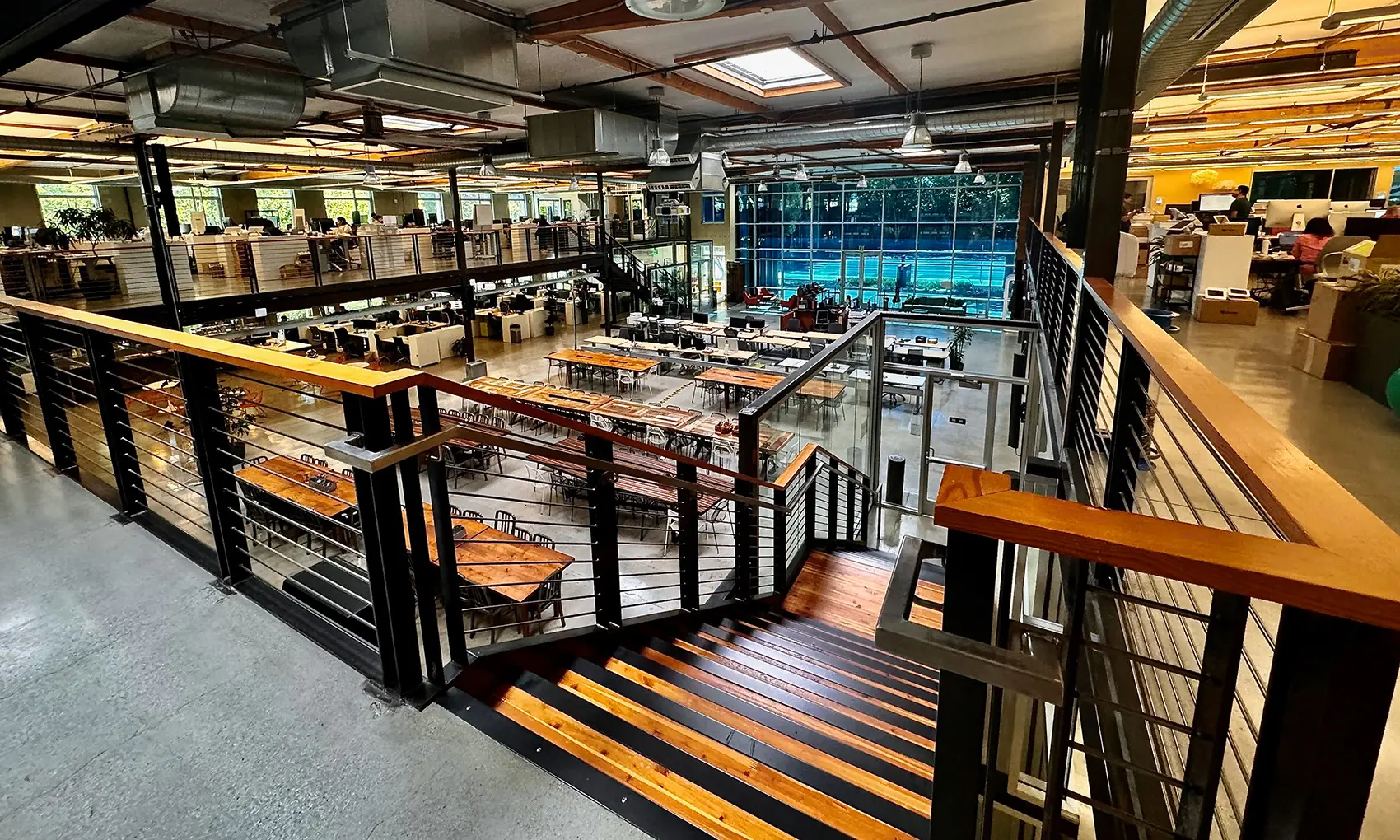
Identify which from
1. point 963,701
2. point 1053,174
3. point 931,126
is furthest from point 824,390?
point 963,701

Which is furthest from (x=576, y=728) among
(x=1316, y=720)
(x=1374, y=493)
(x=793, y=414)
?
(x=793, y=414)

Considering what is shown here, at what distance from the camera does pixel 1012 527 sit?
2.52ft

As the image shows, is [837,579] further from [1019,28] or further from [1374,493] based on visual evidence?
[1019,28]

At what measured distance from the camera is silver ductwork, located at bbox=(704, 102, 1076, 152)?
6320 millimetres

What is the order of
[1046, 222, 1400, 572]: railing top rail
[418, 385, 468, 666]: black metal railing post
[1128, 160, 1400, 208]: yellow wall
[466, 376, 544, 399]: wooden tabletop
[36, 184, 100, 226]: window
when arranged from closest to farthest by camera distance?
[1046, 222, 1400, 572]: railing top rail, [418, 385, 468, 666]: black metal railing post, [466, 376, 544, 399]: wooden tabletop, [36, 184, 100, 226]: window, [1128, 160, 1400, 208]: yellow wall

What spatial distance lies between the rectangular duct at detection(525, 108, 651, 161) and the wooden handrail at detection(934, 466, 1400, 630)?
5723mm

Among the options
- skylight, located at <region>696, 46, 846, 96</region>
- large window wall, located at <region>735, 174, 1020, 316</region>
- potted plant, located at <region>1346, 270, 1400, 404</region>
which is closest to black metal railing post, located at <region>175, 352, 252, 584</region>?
skylight, located at <region>696, 46, 846, 96</region>

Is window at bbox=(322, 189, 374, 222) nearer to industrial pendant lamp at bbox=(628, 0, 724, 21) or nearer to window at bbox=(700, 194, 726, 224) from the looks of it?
window at bbox=(700, 194, 726, 224)

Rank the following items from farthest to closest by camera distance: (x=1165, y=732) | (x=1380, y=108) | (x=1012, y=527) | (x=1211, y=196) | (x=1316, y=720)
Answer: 1. (x=1211, y=196)
2. (x=1380, y=108)
3. (x=1165, y=732)
4. (x=1012, y=527)
5. (x=1316, y=720)

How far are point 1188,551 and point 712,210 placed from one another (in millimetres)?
23512

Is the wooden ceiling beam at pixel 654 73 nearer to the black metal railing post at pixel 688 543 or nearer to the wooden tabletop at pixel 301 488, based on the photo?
the black metal railing post at pixel 688 543

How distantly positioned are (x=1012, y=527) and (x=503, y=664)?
1807mm

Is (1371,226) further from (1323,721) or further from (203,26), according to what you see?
(203,26)

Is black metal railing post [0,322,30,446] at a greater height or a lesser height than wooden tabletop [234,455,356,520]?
greater
